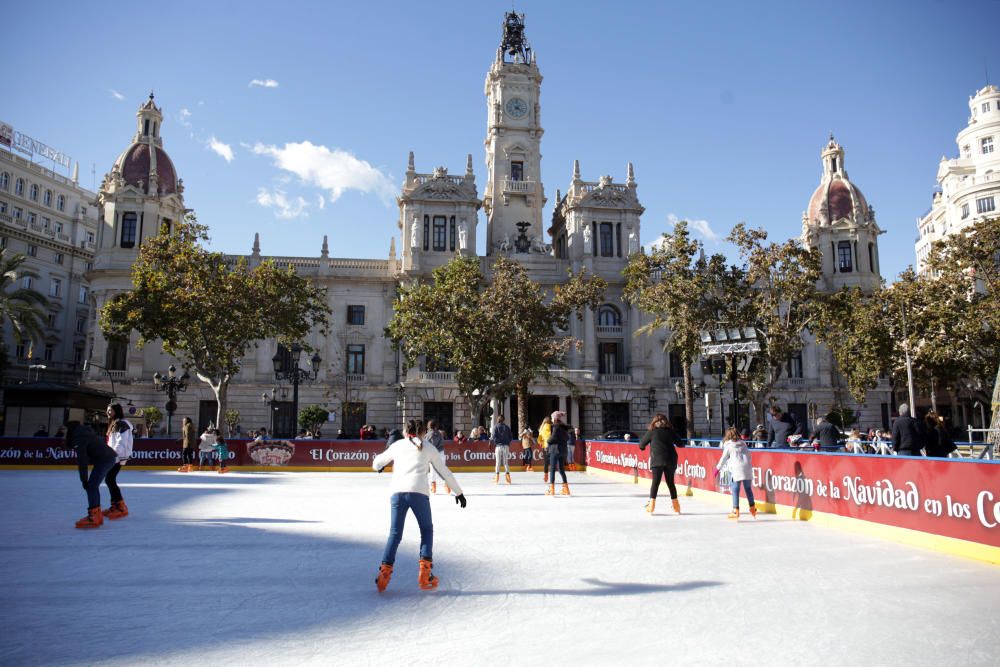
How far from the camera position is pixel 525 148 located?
55.6 m

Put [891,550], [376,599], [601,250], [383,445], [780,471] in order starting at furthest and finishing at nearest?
1. [601,250]
2. [383,445]
3. [780,471]
4. [891,550]
5. [376,599]

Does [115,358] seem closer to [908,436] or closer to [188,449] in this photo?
[188,449]

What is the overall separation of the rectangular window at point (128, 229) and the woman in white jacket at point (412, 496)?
48.7 metres

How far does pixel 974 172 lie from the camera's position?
69125 mm

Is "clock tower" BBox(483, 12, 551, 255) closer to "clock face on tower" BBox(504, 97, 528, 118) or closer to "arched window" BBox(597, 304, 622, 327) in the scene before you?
"clock face on tower" BBox(504, 97, 528, 118)

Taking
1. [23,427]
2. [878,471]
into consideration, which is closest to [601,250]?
[23,427]

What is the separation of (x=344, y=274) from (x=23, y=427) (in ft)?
72.0

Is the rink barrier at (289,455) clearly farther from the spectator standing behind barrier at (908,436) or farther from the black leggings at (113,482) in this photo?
the spectator standing behind barrier at (908,436)

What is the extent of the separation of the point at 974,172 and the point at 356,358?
200ft

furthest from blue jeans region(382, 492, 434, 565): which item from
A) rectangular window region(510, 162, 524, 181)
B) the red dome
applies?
the red dome

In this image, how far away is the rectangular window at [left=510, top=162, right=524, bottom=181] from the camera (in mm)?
55750

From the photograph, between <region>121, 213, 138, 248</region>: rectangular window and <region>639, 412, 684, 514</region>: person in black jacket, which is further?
<region>121, 213, 138, 248</region>: rectangular window

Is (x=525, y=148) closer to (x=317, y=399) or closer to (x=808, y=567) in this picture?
(x=317, y=399)

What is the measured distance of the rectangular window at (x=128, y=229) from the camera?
49.6 meters
